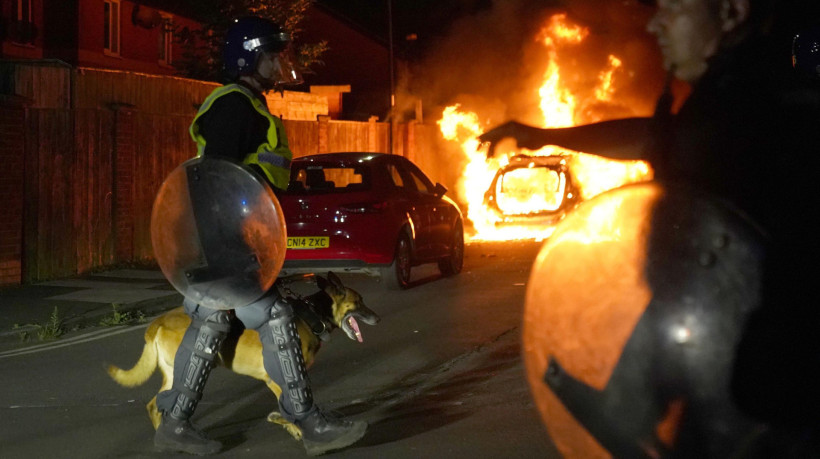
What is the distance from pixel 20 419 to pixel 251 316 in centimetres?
217

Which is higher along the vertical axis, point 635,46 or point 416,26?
point 416,26

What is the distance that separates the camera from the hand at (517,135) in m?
2.59

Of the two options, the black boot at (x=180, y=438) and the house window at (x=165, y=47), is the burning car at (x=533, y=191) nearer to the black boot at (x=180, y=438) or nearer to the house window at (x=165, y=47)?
the black boot at (x=180, y=438)

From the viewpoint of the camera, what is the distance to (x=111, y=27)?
29.6 meters

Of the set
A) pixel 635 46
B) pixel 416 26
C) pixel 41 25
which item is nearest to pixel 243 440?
pixel 635 46

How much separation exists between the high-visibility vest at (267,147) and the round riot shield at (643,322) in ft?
9.81

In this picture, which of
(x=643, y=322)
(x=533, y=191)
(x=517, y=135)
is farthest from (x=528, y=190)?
(x=643, y=322)

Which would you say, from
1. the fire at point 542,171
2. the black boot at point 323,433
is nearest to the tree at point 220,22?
the fire at point 542,171

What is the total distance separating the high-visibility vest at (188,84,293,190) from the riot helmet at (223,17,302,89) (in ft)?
0.39

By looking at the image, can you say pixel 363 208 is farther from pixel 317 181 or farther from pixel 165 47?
pixel 165 47

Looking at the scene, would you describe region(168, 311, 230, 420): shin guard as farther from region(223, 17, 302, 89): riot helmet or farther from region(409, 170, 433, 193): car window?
region(409, 170, 433, 193): car window

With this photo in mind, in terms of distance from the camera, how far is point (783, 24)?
6.79ft

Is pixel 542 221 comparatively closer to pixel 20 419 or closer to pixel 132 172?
pixel 132 172

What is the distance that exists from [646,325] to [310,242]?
11178 millimetres
